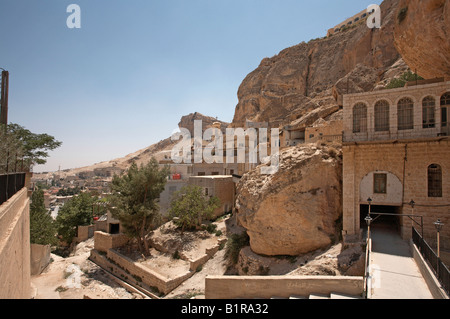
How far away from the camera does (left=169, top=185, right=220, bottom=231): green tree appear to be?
19688 millimetres

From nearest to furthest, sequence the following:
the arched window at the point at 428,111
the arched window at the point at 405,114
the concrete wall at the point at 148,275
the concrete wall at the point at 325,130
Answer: the arched window at the point at 428,111 → the arched window at the point at 405,114 → the concrete wall at the point at 148,275 → the concrete wall at the point at 325,130

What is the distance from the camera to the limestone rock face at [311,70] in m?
33.3

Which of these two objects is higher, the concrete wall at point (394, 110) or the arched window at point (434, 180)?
the concrete wall at point (394, 110)

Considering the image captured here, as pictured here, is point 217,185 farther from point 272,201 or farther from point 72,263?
point 72,263

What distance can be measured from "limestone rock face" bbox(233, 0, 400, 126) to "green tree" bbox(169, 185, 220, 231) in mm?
19339

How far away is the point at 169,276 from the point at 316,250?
8996 mm

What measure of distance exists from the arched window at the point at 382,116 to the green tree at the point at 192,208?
13187 mm

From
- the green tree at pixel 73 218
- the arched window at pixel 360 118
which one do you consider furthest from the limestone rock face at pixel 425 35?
the green tree at pixel 73 218

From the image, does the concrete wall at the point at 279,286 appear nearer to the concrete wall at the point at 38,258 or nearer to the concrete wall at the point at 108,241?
the concrete wall at the point at 108,241

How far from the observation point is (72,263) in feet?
67.7

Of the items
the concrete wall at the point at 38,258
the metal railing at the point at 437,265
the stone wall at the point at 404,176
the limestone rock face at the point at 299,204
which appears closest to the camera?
the metal railing at the point at 437,265
